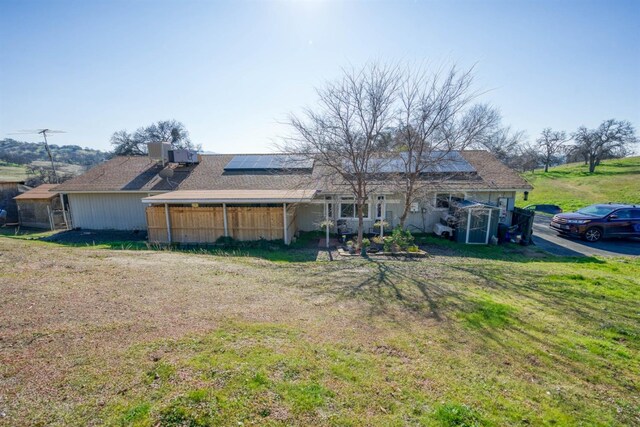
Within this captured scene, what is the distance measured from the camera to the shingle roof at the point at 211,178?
15.1 metres

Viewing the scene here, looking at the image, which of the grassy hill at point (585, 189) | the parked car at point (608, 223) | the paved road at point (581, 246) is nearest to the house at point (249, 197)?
the paved road at point (581, 246)

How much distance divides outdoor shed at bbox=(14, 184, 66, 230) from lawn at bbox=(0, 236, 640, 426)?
10.8 metres

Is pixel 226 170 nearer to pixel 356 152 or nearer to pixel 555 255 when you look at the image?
pixel 356 152

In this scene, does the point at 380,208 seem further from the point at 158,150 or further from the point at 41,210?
the point at 41,210

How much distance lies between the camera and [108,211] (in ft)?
52.0

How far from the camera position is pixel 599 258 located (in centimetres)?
1125

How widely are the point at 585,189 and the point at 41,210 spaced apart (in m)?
44.7

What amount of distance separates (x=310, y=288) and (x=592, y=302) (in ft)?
22.0

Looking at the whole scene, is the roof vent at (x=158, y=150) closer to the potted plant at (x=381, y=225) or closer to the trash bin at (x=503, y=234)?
Result: the potted plant at (x=381, y=225)

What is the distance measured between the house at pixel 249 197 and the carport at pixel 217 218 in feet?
0.15

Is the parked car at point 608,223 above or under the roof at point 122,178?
under

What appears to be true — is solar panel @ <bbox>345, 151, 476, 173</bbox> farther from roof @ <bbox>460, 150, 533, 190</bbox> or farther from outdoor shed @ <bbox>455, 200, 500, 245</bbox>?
roof @ <bbox>460, 150, 533, 190</bbox>

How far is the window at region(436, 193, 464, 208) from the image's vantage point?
1508 cm

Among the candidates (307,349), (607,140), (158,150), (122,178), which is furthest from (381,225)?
(607,140)
